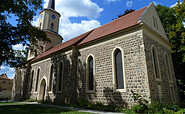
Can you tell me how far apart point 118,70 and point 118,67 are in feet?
0.87

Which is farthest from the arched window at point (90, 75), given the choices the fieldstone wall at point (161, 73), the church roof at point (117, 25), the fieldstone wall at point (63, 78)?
the fieldstone wall at point (161, 73)

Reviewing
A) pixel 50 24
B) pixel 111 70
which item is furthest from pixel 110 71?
pixel 50 24

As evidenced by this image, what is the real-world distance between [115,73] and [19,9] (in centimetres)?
1137

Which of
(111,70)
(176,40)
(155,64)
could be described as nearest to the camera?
(111,70)

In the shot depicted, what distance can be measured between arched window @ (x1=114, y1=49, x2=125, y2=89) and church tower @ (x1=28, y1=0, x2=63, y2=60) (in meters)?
16.6

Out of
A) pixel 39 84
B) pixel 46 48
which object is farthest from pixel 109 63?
pixel 46 48

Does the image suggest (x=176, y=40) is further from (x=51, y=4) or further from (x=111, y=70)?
(x=51, y=4)

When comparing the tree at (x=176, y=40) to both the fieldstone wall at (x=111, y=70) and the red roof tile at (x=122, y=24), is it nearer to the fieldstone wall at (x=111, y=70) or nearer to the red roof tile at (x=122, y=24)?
the red roof tile at (x=122, y=24)

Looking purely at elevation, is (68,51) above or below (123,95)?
above

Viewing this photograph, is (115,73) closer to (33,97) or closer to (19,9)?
(19,9)

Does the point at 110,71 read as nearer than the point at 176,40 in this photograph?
Yes

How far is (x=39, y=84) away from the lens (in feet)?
62.5

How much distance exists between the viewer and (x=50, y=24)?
25.1 m

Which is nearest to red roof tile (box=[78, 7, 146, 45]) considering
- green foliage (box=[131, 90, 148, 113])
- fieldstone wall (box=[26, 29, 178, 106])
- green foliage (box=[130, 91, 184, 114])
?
fieldstone wall (box=[26, 29, 178, 106])
